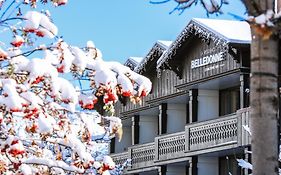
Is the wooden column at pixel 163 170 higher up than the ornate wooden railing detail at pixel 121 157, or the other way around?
the ornate wooden railing detail at pixel 121 157

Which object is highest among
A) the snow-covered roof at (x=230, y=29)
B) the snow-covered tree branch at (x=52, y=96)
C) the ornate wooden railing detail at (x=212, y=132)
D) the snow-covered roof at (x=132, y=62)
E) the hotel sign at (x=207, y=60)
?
the snow-covered roof at (x=132, y=62)

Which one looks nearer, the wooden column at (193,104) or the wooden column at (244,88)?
the wooden column at (244,88)

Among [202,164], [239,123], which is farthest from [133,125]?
[239,123]

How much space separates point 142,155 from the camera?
125 ft

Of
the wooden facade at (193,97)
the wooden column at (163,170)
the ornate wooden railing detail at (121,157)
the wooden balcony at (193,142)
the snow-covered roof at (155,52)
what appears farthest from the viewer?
the ornate wooden railing detail at (121,157)

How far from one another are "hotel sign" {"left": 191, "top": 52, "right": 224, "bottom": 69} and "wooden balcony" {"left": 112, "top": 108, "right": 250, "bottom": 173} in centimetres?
221

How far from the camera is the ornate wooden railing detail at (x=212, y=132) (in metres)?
29.0

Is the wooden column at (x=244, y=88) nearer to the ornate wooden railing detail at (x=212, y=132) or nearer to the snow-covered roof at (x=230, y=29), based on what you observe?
the ornate wooden railing detail at (x=212, y=132)

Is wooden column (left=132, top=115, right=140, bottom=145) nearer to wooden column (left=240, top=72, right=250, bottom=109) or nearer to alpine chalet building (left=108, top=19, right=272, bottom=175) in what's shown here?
alpine chalet building (left=108, top=19, right=272, bottom=175)

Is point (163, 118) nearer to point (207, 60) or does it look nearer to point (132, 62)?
point (132, 62)

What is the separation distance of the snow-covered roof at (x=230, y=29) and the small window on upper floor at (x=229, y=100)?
234 cm

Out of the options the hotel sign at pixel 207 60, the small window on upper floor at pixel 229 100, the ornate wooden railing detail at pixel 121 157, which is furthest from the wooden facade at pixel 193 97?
the ornate wooden railing detail at pixel 121 157

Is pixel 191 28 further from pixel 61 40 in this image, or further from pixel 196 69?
pixel 61 40

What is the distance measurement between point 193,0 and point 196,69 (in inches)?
999
